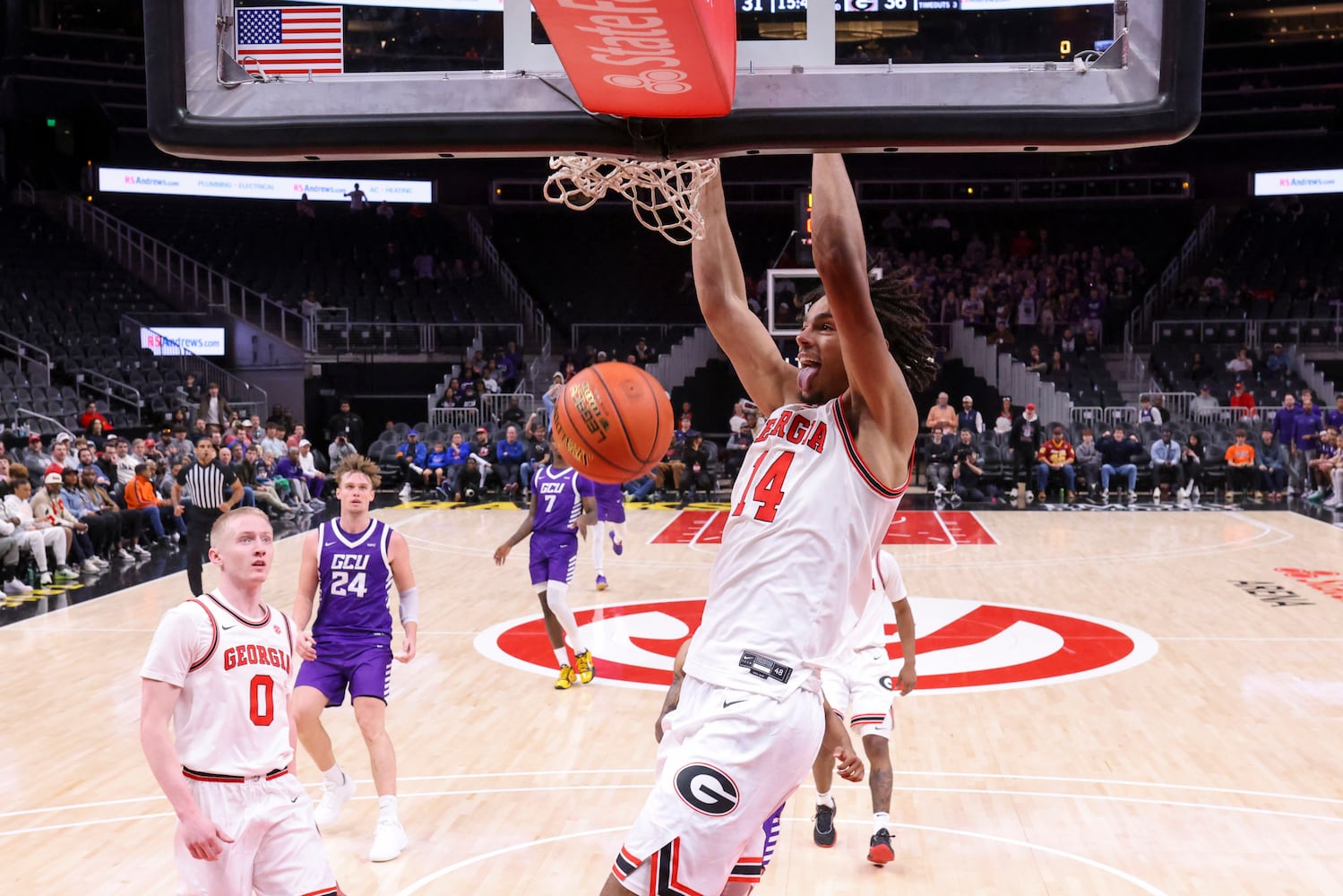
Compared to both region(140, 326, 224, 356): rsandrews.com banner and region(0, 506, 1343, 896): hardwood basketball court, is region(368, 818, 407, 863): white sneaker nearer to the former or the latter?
region(0, 506, 1343, 896): hardwood basketball court

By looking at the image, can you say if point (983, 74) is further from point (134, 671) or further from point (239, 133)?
point (134, 671)

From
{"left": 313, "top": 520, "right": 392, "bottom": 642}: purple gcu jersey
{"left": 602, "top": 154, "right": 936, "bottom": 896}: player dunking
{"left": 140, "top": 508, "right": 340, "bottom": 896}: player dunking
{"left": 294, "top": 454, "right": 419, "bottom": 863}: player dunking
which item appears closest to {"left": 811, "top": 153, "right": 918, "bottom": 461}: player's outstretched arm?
{"left": 602, "top": 154, "right": 936, "bottom": 896}: player dunking

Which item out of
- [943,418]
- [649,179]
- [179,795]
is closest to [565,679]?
[179,795]

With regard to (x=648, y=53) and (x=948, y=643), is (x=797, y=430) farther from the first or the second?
(x=948, y=643)

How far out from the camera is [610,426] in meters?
4.37

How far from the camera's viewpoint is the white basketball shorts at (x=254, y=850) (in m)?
3.53

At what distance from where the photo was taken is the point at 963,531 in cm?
1616

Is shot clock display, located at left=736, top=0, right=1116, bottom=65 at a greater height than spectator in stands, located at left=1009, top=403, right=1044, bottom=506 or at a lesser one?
greater

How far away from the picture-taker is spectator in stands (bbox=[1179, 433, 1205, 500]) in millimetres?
19359

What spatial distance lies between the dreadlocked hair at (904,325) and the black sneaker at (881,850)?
9.00ft

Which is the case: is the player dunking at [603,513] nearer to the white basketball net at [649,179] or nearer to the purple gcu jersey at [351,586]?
the purple gcu jersey at [351,586]

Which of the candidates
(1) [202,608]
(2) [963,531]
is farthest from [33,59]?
(1) [202,608]

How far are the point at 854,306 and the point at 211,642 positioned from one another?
222 cm

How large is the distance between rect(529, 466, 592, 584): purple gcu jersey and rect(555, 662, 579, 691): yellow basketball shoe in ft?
1.94
